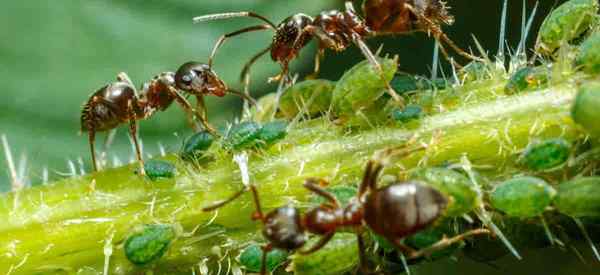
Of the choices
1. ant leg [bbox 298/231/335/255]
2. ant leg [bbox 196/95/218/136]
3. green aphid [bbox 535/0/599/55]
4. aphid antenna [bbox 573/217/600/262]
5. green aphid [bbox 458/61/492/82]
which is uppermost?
green aphid [bbox 535/0/599/55]

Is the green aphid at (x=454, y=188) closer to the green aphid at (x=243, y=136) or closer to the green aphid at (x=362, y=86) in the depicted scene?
the green aphid at (x=362, y=86)

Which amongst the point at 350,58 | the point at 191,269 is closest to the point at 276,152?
the point at 191,269

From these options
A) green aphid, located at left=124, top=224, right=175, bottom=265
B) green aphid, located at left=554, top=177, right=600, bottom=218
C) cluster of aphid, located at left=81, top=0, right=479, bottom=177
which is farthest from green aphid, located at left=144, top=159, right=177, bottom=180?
green aphid, located at left=554, top=177, right=600, bottom=218

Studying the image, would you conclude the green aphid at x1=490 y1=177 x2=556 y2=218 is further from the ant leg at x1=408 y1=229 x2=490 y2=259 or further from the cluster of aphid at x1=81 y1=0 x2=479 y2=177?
the cluster of aphid at x1=81 y1=0 x2=479 y2=177

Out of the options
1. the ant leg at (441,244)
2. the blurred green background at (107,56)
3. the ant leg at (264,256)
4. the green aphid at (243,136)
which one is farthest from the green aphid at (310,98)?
the blurred green background at (107,56)

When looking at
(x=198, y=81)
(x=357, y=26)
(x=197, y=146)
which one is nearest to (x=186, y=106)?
(x=198, y=81)
